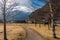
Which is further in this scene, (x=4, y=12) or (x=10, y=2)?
(x=10, y=2)

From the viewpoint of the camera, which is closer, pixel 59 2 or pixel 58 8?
pixel 59 2

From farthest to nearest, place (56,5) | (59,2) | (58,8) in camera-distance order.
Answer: (58,8)
(56,5)
(59,2)

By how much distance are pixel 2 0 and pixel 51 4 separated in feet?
20.5

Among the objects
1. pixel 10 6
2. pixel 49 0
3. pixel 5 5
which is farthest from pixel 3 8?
pixel 49 0

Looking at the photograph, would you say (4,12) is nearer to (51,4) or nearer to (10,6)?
(10,6)

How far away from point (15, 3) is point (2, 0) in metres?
2.93

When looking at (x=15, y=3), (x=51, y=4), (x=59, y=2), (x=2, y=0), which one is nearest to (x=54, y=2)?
(x=51, y=4)

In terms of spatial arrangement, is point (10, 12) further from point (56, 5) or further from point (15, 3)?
point (56, 5)

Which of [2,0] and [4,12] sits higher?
[2,0]

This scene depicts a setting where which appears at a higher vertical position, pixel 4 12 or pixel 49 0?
pixel 49 0

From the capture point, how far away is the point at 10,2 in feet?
79.7

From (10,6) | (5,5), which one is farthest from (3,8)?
(10,6)

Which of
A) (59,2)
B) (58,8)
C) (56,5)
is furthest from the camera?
(58,8)

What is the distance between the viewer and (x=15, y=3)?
80.1ft
